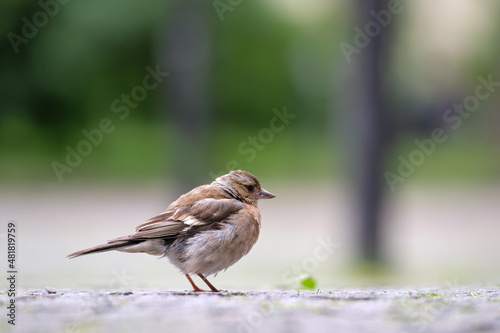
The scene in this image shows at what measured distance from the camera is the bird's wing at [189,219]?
5.85 meters

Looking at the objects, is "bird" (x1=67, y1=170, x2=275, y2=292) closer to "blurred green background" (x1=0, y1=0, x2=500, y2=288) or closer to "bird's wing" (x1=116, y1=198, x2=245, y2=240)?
"bird's wing" (x1=116, y1=198, x2=245, y2=240)

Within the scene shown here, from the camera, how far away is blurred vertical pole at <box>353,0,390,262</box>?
13.0 m

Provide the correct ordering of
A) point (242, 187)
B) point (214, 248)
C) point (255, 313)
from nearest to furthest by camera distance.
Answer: point (255, 313), point (214, 248), point (242, 187)

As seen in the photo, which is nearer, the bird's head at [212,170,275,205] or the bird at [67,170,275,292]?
the bird at [67,170,275,292]

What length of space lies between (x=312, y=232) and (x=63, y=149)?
11161mm

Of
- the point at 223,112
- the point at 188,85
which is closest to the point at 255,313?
the point at 188,85

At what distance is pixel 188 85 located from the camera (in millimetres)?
17203

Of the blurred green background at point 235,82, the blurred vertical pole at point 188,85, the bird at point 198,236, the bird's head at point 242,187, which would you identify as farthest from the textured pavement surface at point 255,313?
the blurred green background at point 235,82

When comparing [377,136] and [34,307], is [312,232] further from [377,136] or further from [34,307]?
[34,307]

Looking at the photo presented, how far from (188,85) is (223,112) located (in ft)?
32.8

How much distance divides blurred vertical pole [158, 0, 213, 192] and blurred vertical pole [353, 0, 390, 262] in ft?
14.5

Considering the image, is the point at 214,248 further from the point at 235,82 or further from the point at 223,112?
the point at 235,82

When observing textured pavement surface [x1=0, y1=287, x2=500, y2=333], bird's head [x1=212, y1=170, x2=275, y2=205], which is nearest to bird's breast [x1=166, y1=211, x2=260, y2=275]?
bird's head [x1=212, y1=170, x2=275, y2=205]

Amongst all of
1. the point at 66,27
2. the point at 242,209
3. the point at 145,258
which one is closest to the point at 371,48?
the point at 145,258
